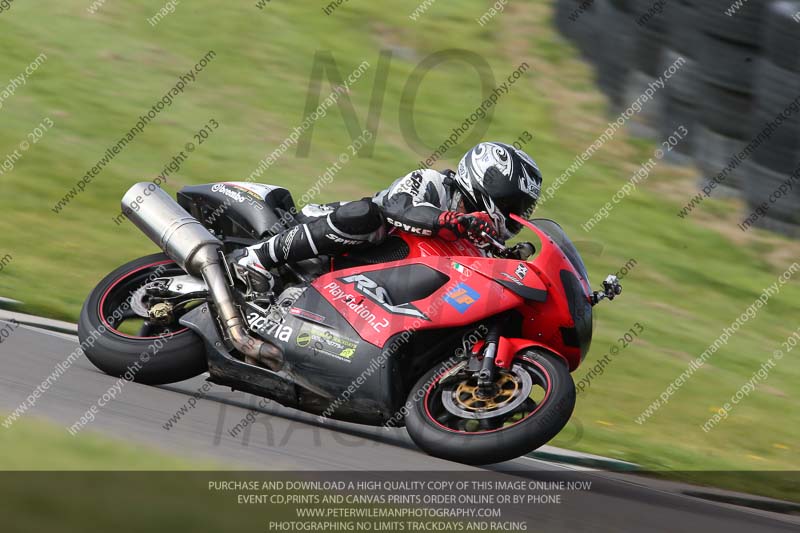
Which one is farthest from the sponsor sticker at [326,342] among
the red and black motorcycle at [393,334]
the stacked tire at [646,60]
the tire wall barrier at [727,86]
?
the stacked tire at [646,60]

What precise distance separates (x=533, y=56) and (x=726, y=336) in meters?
6.37

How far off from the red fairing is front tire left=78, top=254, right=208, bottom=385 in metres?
1.03

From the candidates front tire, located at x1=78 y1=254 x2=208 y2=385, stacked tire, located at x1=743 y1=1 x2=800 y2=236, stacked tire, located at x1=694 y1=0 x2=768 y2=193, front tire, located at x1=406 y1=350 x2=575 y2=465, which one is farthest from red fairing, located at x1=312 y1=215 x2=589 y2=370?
stacked tire, located at x1=694 y1=0 x2=768 y2=193

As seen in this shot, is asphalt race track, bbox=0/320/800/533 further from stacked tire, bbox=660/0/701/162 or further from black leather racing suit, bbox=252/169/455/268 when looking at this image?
stacked tire, bbox=660/0/701/162

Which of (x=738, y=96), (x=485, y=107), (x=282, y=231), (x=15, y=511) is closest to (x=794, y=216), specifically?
(x=738, y=96)

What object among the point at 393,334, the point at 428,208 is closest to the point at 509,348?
the point at 393,334

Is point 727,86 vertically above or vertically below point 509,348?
below

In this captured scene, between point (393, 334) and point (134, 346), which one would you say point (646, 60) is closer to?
point (393, 334)

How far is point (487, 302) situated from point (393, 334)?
0.53 metres

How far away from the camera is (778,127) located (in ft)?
38.4

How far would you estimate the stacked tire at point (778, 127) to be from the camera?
11.3m

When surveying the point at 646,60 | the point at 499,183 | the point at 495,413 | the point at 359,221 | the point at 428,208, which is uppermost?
the point at 499,183

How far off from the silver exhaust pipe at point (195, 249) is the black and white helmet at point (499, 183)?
1.39 metres

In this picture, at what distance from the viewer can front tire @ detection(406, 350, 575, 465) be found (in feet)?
17.5
